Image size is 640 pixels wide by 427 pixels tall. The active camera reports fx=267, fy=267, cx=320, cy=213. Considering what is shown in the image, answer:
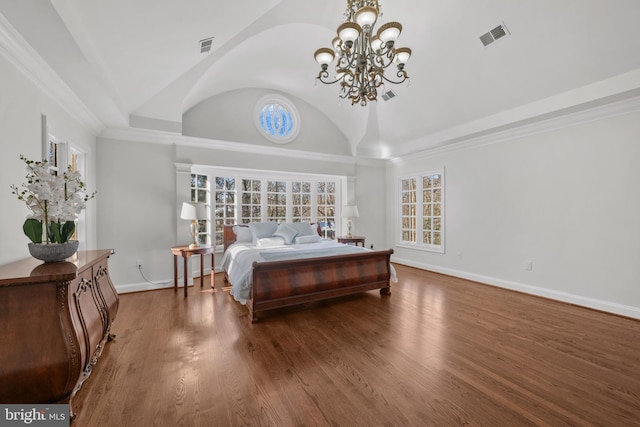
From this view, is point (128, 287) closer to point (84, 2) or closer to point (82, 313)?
point (82, 313)

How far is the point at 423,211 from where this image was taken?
19.2 feet

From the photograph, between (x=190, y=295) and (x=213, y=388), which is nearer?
(x=213, y=388)

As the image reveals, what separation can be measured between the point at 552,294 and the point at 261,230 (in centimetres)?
457

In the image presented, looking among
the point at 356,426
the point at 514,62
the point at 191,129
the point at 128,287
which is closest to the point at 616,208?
the point at 514,62

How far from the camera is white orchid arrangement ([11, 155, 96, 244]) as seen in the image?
67.1 inches

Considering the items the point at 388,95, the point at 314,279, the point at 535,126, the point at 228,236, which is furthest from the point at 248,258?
the point at 535,126

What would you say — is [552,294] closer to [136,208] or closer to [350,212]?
[350,212]

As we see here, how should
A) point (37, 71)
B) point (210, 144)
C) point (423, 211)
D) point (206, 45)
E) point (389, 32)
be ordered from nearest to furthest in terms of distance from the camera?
point (37, 71) < point (389, 32) < point (206, 45) < point (210, 144) < point (423, 211)

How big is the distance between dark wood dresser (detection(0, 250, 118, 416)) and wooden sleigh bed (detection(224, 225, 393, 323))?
1.64 m

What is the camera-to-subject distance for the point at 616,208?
3303mm

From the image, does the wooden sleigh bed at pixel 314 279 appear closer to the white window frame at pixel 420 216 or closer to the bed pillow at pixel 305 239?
the bed pillow at pixel 305 239

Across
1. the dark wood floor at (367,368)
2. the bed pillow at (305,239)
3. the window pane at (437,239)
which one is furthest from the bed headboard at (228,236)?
the window pane at (437,239)

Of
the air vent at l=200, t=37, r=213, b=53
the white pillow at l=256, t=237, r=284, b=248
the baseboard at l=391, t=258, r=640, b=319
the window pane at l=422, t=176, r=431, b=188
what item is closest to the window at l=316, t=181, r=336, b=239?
the white pillow at l=256, t=237, r=284, b=248

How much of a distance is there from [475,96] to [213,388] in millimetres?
4850
